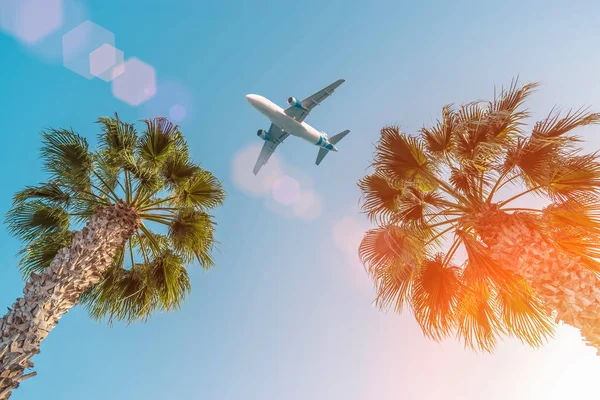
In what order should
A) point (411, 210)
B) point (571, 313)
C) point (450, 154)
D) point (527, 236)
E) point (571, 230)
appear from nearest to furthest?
point (571, 313) → point (527, 236) → point (571, 230) → point (450, 154) → point (411, 210)

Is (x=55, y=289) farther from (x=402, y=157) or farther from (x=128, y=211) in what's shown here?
(x=402, y=157)

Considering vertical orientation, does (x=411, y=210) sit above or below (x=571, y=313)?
below

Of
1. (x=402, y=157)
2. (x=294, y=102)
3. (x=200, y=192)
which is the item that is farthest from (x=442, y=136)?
(x=294, y=102)

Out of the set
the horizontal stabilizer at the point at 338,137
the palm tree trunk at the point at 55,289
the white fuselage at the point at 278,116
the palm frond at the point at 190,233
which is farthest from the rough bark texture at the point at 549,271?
the horizontal stabilizer at the point at 338,137

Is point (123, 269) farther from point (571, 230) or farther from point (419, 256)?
point (571, 230)

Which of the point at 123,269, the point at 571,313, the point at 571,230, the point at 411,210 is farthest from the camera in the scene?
the point at 123,269

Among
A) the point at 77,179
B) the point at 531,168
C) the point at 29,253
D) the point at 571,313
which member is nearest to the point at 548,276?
the point at 571,313
